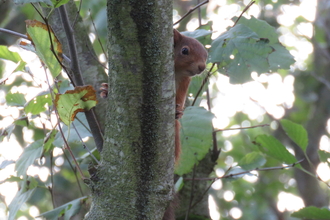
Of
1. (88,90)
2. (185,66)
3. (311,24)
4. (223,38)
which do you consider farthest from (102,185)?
(311,24)

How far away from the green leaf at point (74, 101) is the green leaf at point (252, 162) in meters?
1.10

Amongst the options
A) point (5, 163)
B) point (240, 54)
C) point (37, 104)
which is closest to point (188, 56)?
point (240, 54)

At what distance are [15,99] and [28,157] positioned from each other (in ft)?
0.89

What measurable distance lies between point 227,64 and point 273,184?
3.33 m

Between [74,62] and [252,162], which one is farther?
[252,162]

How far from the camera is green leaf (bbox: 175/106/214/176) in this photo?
1.64 meters

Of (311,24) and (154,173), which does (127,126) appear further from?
(311,24)

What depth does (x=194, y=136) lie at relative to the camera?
5.50 ft

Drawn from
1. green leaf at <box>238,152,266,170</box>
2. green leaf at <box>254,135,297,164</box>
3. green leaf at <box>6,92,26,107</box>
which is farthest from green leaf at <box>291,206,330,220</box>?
green leaf at <box>6,92,26,107</box>

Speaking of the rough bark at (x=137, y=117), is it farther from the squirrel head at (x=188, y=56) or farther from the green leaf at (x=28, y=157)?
the squirrel head at (x=188, y=56)

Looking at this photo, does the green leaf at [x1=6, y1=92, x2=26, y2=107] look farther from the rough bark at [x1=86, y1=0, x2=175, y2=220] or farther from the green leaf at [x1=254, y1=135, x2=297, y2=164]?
the green leaf at [x1=254, y1=135, x2=297, y2=164]

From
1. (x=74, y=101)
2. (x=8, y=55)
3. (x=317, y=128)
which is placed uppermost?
(x=8, y=55)

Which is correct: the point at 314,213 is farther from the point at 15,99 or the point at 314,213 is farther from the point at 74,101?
the point at 15,99

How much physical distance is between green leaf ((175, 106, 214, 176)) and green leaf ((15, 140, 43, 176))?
647mm
